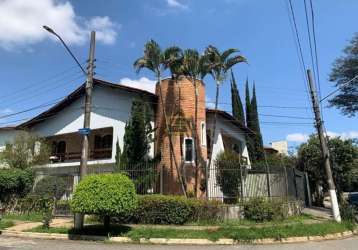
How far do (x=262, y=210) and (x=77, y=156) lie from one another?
711 inches

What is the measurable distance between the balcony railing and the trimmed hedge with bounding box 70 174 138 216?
13810 millimetres

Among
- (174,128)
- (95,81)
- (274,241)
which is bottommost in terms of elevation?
(274,241)

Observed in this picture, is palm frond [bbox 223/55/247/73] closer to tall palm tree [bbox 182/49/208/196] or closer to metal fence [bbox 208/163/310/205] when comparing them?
tall palm tree [bbox 182/49/208/196]

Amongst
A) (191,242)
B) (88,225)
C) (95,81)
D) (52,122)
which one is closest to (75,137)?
(52,122)

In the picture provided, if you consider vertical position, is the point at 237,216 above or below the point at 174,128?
below

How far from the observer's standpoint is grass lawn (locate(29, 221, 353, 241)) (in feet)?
47.0

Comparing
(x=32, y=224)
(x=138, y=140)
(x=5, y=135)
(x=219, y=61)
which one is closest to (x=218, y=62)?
(x=219, y=61)

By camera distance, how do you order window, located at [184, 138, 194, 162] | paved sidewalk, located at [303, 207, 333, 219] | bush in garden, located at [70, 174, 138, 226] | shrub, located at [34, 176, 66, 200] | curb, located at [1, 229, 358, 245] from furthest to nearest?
window, located at [184, 138, 194, 162], shrub, located at [34, 176, 66, 200], paved sidewalk, located at [303, 207, 333, 219], bush in garden, located at [70, 174, 138, 226], curb, located at [1, 229, 358, 245]

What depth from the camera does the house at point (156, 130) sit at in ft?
77.7

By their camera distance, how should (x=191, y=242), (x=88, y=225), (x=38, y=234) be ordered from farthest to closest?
(x=88, y=225) → (x=38, y=234) → (x=191, y=242)

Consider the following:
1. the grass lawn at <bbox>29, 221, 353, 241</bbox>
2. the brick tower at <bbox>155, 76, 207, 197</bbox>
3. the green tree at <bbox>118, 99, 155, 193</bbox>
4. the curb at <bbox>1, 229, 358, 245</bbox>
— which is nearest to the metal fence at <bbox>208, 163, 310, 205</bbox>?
the brick tower at <bbox>155, 76, 207, 197</bbox>

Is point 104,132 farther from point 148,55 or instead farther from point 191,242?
point 191,242

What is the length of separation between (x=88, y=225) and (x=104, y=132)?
45.1ft

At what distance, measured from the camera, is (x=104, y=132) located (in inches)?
1182
